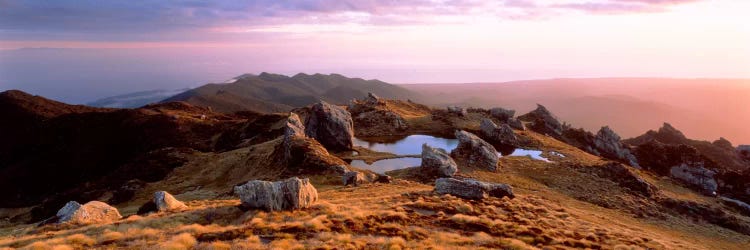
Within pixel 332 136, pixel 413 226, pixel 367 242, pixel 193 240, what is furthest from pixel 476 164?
pixel 193 240

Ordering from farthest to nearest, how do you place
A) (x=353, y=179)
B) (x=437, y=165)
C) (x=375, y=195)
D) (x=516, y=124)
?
1. (x=516, y=124)
2. (x=437, y=165)
3. (x=353, y=179)
4. (x=375, y=195)

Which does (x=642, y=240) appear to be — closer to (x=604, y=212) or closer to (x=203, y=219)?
(x=604, y=212)

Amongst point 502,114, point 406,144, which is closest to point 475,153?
point 406,144

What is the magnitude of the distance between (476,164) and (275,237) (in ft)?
131

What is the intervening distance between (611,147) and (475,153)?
58016mm

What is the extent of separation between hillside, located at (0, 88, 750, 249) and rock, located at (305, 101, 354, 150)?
0.44m

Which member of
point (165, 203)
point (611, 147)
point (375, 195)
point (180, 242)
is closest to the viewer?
point (180, 242)

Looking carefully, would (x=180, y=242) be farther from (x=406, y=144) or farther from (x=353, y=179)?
(x=406, y=144)

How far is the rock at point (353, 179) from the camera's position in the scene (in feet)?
156

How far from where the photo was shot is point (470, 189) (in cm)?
4122

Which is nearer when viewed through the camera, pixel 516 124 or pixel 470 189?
pixel 470 189

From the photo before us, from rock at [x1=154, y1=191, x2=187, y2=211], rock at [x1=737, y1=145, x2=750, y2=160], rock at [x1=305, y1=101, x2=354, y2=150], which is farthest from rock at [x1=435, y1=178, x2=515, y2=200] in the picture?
rock at [x1=737, y1=145, x2=750, y2=160]

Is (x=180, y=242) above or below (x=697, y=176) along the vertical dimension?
above

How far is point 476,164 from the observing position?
59812 mm
